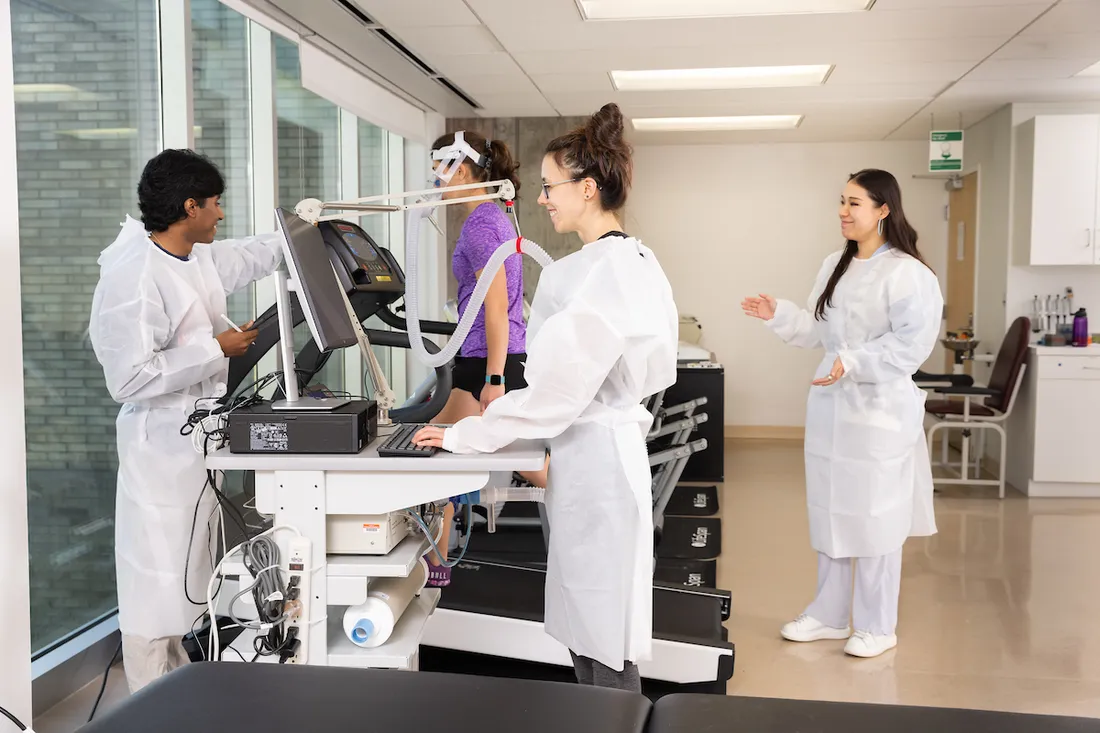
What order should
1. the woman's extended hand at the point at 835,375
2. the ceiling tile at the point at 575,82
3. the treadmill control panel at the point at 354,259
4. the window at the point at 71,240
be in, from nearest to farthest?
the treadmill control panel at the point at 354,259
the window at the point at 71,240
the woman's extended hand at the point at 835,375
the ceiling tile at the point at 575,82

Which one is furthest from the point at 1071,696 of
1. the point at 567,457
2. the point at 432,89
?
the point at 432,89

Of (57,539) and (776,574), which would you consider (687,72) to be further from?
(57,539)

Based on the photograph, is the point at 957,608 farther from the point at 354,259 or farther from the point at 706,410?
the point at 354,259

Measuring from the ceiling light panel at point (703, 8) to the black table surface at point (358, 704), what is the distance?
3219 mm

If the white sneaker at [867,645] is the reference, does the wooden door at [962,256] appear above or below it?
above

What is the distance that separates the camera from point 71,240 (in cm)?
291

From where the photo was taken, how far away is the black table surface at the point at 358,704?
Answer: 3.84 feet

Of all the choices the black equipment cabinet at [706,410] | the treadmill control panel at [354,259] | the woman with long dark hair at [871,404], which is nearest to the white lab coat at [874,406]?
the woman with long dark hair at [871,404]

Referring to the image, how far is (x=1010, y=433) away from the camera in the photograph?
601cm

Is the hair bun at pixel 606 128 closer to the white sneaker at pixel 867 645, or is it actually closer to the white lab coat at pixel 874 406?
the white lab coat at pixel 874 406

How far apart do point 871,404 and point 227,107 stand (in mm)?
2703

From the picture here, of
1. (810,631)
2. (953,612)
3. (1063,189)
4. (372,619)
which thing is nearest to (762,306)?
(810,631)

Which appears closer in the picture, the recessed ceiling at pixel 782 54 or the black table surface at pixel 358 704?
the black table surface at pixel 358 704

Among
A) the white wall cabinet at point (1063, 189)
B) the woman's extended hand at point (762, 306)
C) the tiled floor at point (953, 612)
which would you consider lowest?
the tiled floor at point (953, 612)
